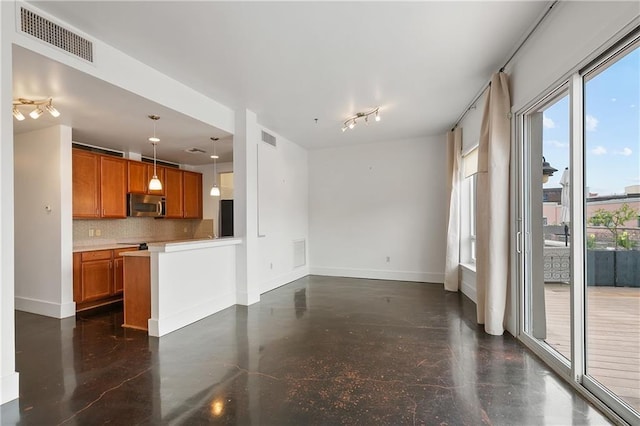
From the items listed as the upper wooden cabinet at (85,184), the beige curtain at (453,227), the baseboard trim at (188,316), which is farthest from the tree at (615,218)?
the upper wooden cabinet at (85,184)

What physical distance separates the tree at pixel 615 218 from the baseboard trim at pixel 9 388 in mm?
4320

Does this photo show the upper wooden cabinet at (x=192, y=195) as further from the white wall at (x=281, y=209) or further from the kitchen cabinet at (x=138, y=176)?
the white wall at (x=281, y=209)

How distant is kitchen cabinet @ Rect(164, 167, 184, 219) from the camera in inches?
249

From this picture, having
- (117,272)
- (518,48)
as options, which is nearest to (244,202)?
(117,272)

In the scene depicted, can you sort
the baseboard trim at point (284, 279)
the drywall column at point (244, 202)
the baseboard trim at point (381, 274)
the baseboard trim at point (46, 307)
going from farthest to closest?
the baseboard trim at point (381, 274), the baseboard trim at point (284, 279), the drywall column at point (244, 202), the baseboard trim at point (46, 307)

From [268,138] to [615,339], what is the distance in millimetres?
5097

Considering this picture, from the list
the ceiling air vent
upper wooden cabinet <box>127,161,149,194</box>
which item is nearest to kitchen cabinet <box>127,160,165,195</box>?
upper wooden cabinet <box>127,161,149,194</box>

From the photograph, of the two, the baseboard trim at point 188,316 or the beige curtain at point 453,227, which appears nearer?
the baseboard trim at point 188,316

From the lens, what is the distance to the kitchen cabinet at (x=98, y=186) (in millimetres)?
4672

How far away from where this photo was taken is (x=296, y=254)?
6617 millimetres

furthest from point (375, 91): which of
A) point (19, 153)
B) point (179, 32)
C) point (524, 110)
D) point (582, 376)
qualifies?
point (19, 153)

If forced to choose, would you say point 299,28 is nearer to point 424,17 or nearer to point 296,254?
point 424,17

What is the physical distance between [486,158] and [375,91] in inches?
62.3

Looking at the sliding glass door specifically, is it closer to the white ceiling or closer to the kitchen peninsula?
the white ceiling
